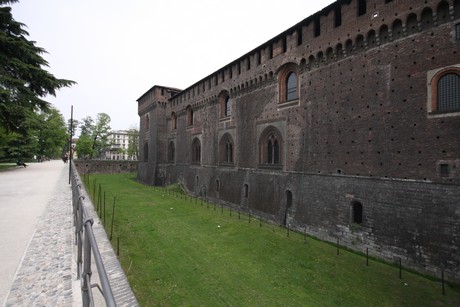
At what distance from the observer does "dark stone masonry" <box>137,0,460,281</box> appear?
360 inches

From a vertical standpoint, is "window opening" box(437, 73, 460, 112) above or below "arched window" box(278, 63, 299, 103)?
below

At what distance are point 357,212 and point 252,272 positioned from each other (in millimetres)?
6090

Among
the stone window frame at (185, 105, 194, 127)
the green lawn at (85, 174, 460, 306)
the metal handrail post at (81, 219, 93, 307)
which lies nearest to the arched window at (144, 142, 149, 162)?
the stone window frame at (185, 105, 194, 127)

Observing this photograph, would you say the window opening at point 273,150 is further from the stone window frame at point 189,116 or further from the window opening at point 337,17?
the stone window frame at point 189,116

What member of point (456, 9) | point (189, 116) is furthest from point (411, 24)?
point (189, 116)

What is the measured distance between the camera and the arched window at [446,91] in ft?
29.4

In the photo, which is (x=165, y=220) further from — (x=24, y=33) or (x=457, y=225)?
(x=24, y=33)

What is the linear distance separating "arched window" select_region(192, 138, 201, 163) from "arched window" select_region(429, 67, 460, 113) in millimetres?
21096

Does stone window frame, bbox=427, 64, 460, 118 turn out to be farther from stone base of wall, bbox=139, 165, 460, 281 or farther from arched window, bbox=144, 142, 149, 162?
arched window, bbox=144, 142, 149, 162

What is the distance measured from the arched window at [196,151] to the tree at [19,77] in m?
12.7

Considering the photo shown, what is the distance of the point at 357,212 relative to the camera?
38.8 feet

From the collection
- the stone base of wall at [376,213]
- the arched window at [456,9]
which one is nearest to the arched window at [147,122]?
the stone base of wall at [376,213]

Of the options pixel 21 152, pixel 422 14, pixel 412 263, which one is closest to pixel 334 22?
pixel 422 14

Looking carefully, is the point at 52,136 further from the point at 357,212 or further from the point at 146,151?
the point at 357,212
